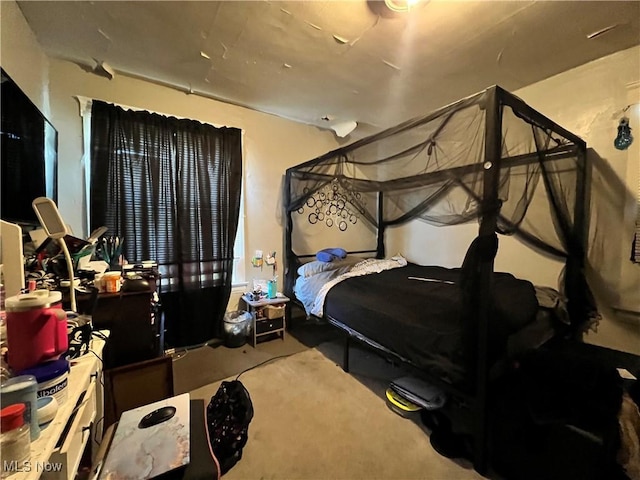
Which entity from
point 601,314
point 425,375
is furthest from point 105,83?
point 601,314

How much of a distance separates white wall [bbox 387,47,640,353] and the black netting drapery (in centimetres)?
14

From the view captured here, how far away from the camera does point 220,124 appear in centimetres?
312

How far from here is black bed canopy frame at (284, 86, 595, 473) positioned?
1512mm

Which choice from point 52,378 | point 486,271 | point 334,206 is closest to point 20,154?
point 52,378

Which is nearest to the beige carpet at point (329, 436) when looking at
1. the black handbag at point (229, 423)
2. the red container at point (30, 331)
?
the black handbag at point (229, 423)

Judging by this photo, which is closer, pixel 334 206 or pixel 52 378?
pixel 52 378

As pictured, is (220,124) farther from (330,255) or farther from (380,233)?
(380,233)

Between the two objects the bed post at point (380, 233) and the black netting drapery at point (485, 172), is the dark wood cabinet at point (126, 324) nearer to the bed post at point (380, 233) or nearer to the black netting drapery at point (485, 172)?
the black netting drapery at point (485, 172)

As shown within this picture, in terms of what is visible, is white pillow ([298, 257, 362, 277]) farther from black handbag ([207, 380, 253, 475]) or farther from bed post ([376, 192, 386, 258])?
→ black handbag ([207, 380, 253, 475])

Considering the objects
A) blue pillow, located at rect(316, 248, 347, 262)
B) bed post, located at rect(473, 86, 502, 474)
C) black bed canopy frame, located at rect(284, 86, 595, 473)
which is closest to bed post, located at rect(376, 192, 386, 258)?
black bed canopy frame, located at rect(284, 86, 595, 473)

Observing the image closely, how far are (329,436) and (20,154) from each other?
2.45m

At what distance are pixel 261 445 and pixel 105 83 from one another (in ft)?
10.8

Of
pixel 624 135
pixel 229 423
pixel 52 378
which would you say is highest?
pixel 624 135

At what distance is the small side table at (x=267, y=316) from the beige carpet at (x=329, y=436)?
2.15 feet
